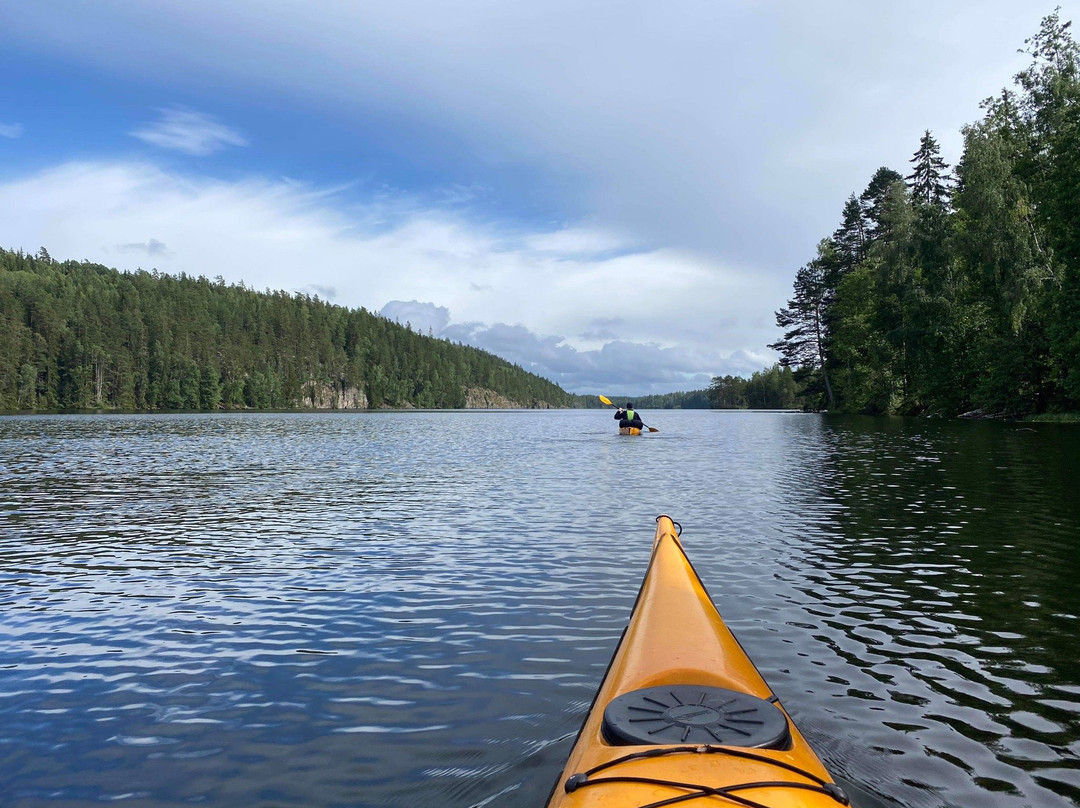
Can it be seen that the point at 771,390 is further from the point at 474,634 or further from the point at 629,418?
the point at 474,634

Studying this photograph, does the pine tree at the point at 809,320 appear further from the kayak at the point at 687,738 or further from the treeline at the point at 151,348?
the treeline at the point at 151,348

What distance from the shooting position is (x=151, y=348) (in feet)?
474

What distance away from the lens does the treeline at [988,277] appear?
38.4m

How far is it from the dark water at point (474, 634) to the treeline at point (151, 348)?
429 feet

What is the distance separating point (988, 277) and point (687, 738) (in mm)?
49743

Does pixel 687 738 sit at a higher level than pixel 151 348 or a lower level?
lower

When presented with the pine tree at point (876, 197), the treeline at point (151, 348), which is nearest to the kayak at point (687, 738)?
the pine tree at point (876, 197)

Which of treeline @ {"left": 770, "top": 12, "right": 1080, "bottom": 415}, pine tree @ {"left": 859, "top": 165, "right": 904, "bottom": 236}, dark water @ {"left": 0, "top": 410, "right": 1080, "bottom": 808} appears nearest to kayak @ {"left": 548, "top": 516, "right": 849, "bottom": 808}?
dark water @ {"left": 0, "top": 410, "right": 1080, "bottom": 808}

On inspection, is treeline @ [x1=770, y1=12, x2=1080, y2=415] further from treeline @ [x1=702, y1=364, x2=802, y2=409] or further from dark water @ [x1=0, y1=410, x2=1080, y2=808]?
treeline @ [x1=702, y1=364, x2=802, y2=409]

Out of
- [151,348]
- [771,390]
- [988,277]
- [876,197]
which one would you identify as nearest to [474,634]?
[988,277]

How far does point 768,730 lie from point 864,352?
7428 cm

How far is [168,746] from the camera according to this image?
5621 millimetres

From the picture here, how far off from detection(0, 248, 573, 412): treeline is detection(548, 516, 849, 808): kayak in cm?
14639

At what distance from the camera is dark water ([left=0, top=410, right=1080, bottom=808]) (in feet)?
17.0
